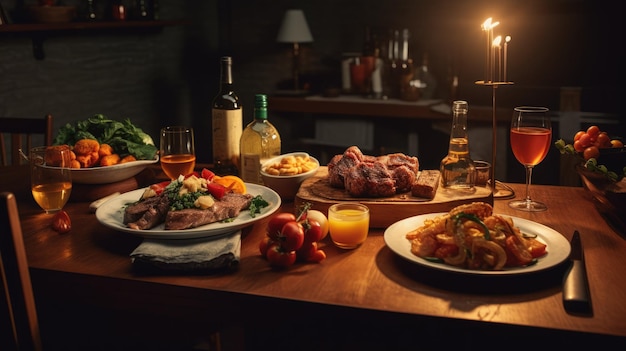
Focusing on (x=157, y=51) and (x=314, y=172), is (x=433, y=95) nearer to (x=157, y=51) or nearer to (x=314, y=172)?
(x=157, y=51)

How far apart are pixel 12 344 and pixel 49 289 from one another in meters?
0.22

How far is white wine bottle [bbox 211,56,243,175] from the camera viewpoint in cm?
192

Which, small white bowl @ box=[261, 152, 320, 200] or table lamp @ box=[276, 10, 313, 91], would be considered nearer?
small white bowl @ box=[261, 152, 320, 200]

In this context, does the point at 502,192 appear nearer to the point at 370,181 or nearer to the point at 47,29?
the point at 370,181

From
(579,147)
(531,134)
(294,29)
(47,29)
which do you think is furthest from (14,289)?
(294,29)

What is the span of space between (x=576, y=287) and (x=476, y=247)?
0.19m

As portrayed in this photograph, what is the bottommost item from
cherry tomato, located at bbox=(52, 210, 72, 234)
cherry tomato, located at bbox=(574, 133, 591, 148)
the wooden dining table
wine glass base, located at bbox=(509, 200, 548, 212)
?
the wooden dining table

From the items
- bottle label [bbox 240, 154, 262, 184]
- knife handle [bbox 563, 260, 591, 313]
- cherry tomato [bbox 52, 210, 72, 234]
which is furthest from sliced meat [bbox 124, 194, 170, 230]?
knife handle [bbox 563, 260, 591, 313]

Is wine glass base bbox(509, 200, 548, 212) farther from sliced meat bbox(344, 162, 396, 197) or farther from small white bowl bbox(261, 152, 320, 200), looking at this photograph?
small white bowl bbox(261, 152, 320, 200)

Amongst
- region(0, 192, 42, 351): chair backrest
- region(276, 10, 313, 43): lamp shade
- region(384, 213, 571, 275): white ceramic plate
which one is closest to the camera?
region(0, 192, 42, 351): chair backrest

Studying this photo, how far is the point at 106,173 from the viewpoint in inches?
70.9

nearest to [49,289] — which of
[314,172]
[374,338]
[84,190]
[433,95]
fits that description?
[84,190]

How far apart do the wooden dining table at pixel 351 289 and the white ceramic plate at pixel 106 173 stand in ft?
0.42

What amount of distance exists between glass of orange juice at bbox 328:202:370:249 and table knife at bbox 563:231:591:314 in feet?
1.39
